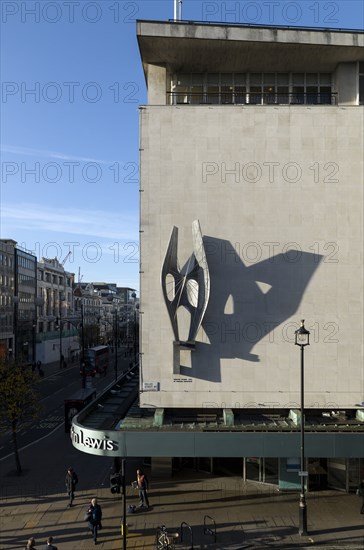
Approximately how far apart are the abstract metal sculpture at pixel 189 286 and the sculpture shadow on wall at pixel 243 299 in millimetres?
732

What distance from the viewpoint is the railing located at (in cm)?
2472

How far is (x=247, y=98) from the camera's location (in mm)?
24984

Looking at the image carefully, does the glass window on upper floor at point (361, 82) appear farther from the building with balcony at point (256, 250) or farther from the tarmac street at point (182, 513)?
the tarmac street at point (182, 513)

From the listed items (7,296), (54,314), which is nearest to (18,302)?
(7,296)

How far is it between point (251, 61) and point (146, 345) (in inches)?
614

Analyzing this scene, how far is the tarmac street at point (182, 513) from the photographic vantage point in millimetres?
17141

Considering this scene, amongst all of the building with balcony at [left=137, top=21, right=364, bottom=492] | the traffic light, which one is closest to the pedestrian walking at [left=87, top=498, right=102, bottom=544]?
the traffic light

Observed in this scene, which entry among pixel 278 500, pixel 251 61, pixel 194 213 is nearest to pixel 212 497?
pixel 278 500

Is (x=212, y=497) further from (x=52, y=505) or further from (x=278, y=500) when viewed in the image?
(x=52, y=505)

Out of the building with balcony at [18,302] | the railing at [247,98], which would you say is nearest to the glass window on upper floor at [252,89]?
the railing at [247,98]

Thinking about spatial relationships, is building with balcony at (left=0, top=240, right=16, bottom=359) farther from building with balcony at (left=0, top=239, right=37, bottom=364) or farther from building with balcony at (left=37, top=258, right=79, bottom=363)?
building with balcony at (left=37, top=258, right=79, bottom=363)

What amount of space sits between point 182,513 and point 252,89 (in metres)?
21.3

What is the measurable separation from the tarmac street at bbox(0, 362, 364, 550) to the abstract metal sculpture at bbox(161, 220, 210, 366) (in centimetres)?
707

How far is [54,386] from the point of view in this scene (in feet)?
194
